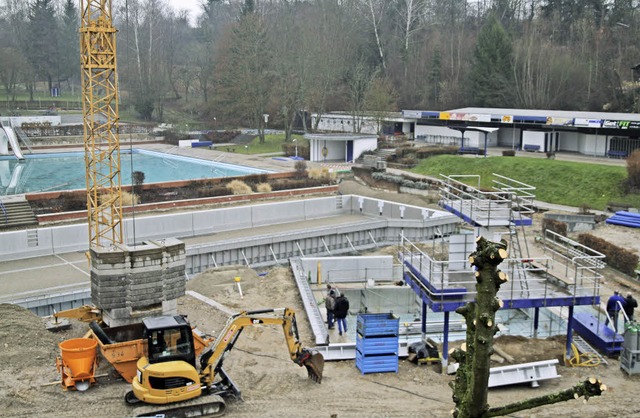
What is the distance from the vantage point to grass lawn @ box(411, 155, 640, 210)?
35.8 m

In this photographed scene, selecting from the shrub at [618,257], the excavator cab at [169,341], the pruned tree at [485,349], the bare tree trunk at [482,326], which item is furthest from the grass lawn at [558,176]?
the pruned tree at [485,349]

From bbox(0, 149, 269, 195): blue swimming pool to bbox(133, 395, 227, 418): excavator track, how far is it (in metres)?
28.2

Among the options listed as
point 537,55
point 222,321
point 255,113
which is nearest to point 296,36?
point 255,113

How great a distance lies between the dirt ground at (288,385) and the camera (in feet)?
43.9

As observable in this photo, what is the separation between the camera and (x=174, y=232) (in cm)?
2925

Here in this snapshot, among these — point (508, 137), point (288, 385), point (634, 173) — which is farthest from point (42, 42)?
point (288, 385)

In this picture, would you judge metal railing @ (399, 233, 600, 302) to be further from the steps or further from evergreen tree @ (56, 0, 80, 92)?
evergreen tree @ (56, 0, 80, 92)

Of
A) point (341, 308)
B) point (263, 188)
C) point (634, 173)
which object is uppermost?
point (634, 173)

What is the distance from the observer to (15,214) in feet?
98.3

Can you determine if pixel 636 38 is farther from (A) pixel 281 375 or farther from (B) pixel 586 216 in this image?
(A) pixel 281 375

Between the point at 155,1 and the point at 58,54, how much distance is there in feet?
57.5

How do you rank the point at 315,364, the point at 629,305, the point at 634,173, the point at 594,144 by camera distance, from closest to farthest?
the point at 315,364 → the point at 629,305 → the point at 634,173 → the point at 594,144

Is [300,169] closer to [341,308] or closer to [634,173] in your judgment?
[634,173]

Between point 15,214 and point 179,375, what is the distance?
66.0ft
